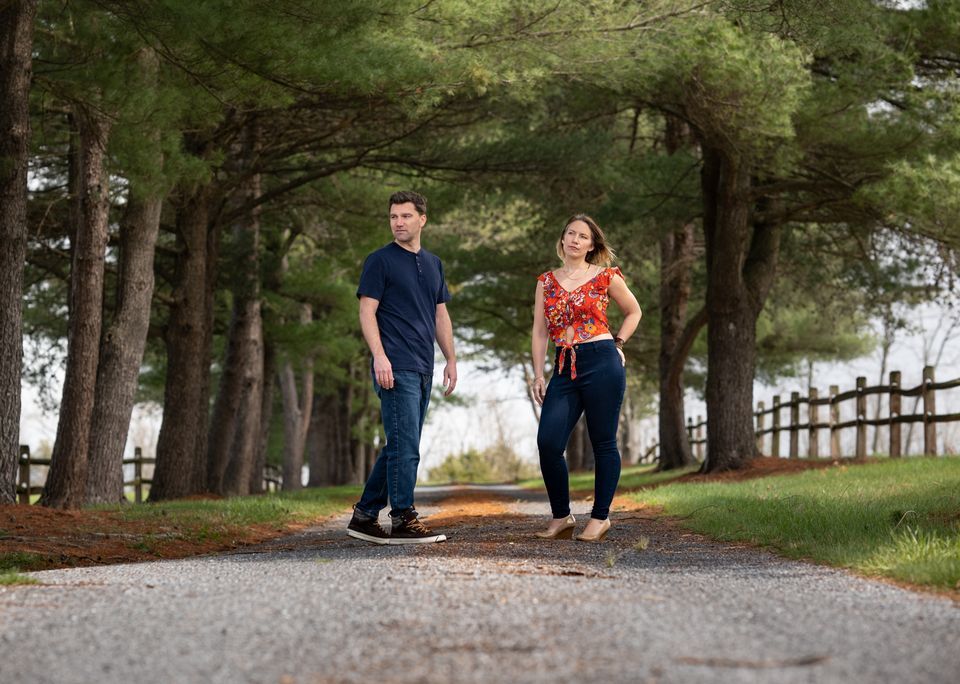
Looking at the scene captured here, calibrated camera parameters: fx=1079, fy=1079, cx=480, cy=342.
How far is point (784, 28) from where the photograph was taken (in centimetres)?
963

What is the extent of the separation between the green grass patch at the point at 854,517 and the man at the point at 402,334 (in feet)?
7.55

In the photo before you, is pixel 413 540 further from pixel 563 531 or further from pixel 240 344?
pixel 240 344

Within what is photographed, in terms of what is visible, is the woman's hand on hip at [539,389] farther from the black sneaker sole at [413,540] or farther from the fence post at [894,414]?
the fence post at [894,414]

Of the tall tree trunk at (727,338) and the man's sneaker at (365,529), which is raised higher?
the tall tree trunk at (727,338)

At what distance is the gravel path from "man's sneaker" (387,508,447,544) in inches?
44.6

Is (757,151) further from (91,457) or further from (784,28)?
(91,457)

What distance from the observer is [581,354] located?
21.6 feet

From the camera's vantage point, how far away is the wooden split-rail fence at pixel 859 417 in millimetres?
16375

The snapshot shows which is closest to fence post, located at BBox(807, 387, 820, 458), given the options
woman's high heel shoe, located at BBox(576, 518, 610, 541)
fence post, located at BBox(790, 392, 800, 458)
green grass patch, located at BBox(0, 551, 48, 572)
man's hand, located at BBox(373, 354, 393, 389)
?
fence post, located at BBox(790, 392, 800, 458)

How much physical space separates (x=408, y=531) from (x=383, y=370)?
3.80 ft

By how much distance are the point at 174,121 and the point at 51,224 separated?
250 inches

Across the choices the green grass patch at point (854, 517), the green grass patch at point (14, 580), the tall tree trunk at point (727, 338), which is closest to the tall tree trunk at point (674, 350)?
the tall tree trunk at point (727, 338)

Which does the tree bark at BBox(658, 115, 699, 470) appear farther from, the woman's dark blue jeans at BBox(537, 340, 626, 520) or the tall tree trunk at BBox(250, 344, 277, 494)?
the woman's dark blue jeans at BBox(537, 340, 626, 520)

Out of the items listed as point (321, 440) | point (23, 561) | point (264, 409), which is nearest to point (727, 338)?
point (23, 561)
